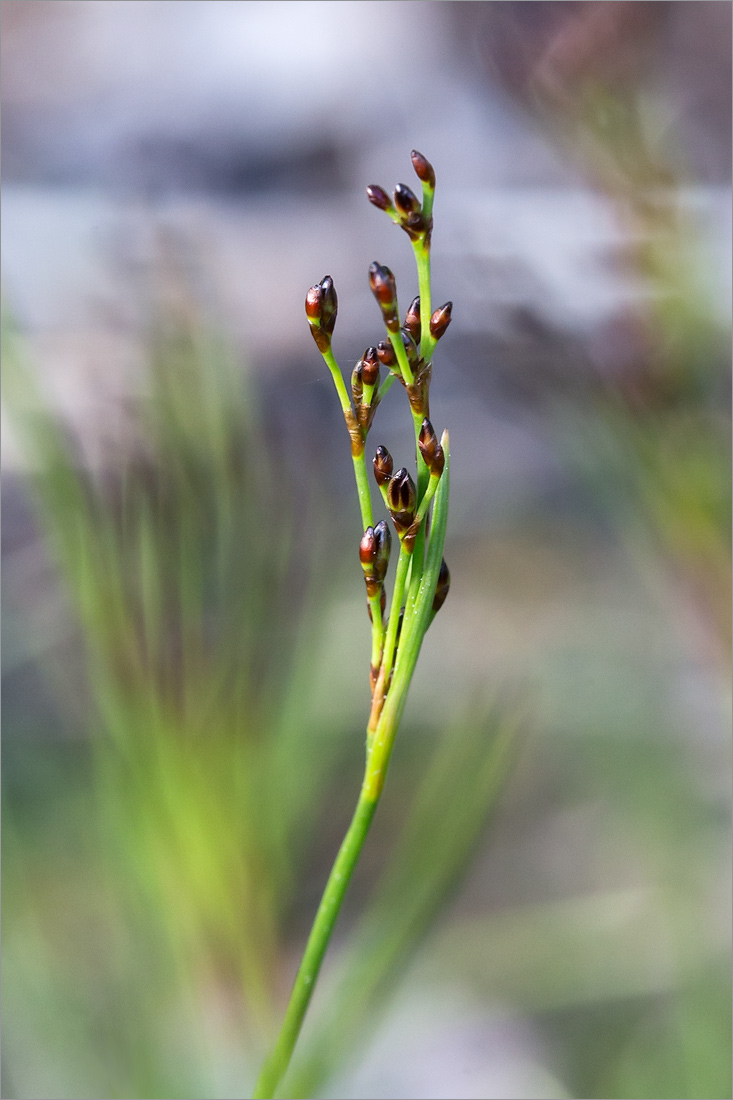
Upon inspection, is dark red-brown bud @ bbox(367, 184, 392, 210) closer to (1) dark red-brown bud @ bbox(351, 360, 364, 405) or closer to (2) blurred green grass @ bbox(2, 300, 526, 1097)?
(1) dark red-brown bud @ bbox(351, 360, 364, 405)

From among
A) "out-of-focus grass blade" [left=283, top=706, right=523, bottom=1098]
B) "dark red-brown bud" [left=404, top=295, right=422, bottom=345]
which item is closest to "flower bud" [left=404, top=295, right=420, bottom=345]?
"dark red-brown bud" [left=404, top=295, right=422, bottom=345]

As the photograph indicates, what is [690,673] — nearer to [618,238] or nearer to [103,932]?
[618,238]

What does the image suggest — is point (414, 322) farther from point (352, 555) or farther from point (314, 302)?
point (352, 555)

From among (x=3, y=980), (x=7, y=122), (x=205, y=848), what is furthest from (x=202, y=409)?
(x=7, y=122)

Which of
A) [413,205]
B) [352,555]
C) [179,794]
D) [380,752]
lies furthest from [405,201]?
[352,555]

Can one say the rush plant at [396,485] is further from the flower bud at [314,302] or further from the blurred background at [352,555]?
the blurred background at [352,555]
